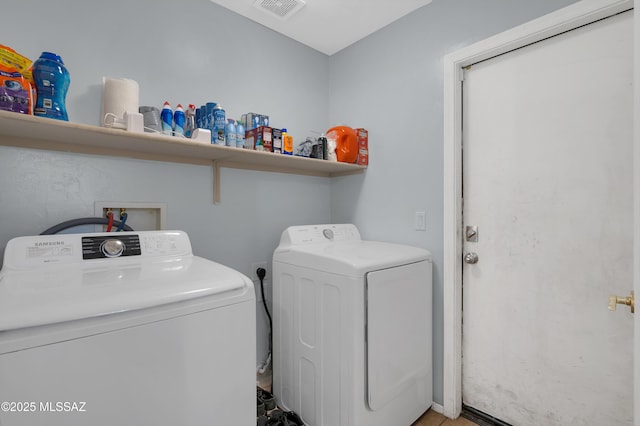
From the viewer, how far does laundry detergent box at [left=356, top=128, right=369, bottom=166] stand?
7.43 ft

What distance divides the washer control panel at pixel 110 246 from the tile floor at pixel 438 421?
179 cm

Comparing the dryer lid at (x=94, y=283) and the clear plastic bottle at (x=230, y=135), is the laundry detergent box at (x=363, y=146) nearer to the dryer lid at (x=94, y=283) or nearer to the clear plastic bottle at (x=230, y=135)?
the clear plastic bottle at (x=230, y=135)

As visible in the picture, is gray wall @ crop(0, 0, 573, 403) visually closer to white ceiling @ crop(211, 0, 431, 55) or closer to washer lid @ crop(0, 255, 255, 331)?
white ceiling @ crop(211, 0, 431, 55)

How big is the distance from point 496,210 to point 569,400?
0.98 m

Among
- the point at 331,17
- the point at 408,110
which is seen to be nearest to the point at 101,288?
the point at 408,110

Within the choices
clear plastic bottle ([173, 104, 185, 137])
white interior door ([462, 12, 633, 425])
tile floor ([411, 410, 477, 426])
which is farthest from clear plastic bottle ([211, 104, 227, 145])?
tile floor ([411, 410, 477, 426])

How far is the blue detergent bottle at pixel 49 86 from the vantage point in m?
1.26

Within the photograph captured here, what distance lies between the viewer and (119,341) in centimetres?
87

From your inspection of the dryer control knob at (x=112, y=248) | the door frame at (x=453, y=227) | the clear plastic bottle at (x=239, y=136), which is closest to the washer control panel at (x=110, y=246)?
the dryer control knob at (x=112, y=248)

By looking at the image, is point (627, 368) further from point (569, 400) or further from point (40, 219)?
point (40, 219)

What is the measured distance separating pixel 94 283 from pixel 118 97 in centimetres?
94

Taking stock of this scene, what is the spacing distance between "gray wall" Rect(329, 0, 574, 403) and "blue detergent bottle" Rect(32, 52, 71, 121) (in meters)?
1.78

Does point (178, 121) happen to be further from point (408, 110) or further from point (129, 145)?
point (408, 110)

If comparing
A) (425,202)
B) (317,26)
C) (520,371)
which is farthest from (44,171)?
(520,371)
